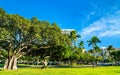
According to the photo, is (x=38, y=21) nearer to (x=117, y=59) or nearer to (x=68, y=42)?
(x=68, y=42)

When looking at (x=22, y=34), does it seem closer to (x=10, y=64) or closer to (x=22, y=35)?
(x=22, y=35)

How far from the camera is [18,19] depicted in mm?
43062

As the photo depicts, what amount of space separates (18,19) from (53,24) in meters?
9.21

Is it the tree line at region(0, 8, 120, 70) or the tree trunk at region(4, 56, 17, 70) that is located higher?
the tree line at region(0, 8, 120, 70)

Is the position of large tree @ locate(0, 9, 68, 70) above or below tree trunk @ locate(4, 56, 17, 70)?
above

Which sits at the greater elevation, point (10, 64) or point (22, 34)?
point (22, 34)

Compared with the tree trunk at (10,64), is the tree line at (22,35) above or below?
above

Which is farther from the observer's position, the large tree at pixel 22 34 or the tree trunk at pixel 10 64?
the tree trunk at pixel 10 64

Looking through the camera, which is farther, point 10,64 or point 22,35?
point 10,64

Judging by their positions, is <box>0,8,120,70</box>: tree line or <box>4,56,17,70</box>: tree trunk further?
<box>4,56,17,70</box>: tree trunk

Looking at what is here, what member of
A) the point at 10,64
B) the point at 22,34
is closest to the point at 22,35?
the point at 22,34

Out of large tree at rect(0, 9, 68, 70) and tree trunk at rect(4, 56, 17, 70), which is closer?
large tree at rect(0, 9, 68, 70)

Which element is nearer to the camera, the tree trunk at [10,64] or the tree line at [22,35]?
the tree line at [22,35]

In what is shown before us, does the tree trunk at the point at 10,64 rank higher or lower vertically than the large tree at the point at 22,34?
lower
